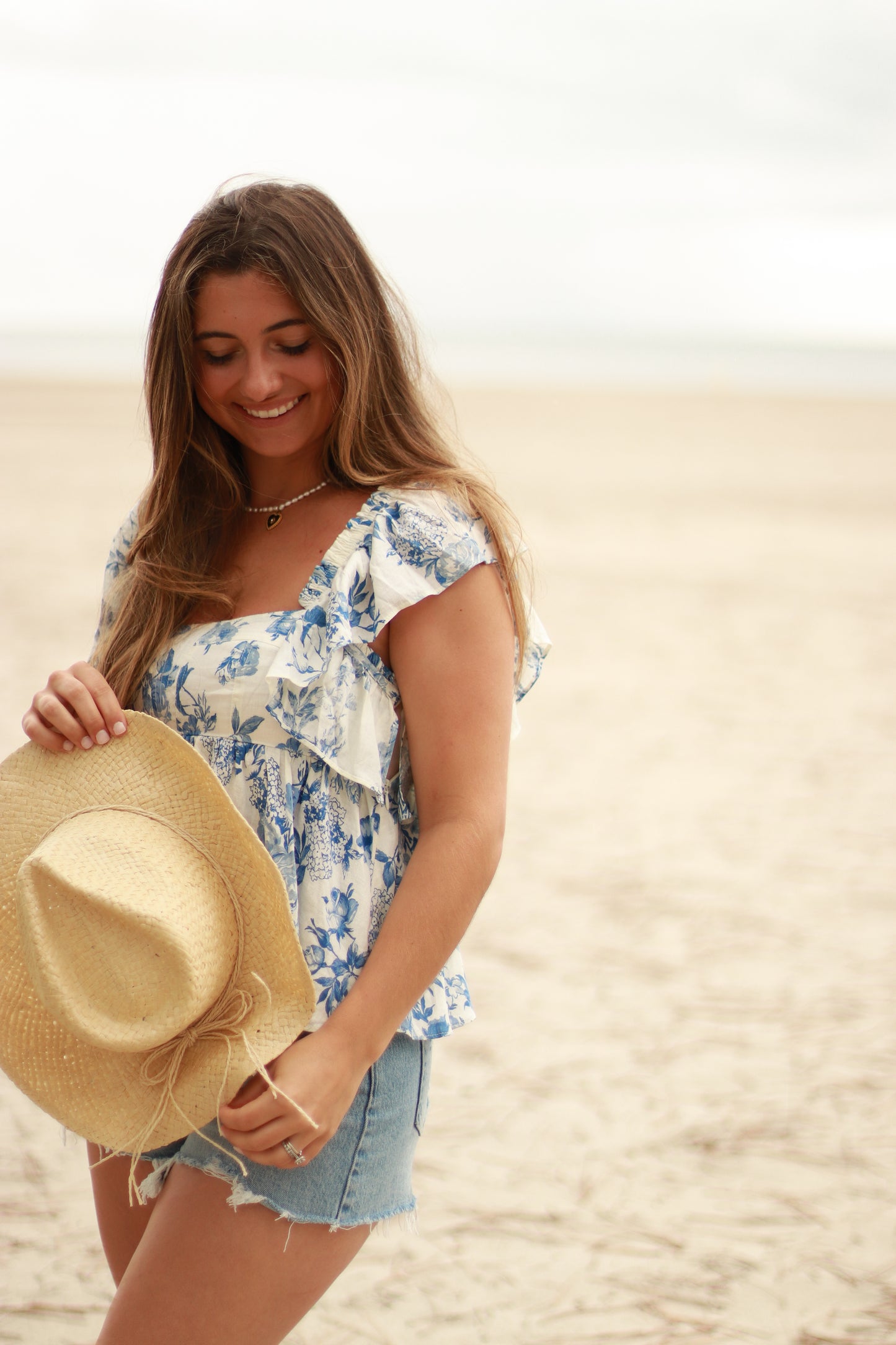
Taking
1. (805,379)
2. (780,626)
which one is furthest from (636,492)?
(805,379)

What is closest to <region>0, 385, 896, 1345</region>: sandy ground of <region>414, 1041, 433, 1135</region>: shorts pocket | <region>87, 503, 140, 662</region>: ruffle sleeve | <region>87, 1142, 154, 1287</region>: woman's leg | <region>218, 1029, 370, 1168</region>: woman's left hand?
<region>87, 503, 140, 662</region>: ruffle sleeve

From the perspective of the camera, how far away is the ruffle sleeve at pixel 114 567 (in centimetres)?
203

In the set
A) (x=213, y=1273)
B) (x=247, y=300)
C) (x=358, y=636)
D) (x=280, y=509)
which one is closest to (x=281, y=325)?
(x=247, y=300)

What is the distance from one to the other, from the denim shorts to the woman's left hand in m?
0.09

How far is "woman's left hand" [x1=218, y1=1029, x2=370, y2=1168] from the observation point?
4.68 ft

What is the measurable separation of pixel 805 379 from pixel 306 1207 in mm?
Answer: 54111

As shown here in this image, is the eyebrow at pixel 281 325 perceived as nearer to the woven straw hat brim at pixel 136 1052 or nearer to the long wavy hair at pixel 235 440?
the long wavy hair at pixel 235 440

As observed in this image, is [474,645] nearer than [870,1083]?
Yes

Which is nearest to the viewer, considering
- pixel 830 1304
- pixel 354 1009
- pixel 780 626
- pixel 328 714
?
pixel 354 1009

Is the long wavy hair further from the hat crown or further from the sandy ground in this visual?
the sandy ground

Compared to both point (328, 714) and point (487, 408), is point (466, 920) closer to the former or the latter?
point (328, 714)

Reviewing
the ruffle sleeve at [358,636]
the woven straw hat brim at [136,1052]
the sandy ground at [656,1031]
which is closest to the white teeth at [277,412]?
the ruffle sleeve at [358,636]

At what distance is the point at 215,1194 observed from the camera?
1.57 metres

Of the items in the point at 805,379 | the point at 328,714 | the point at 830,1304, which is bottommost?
the point at 805,379
